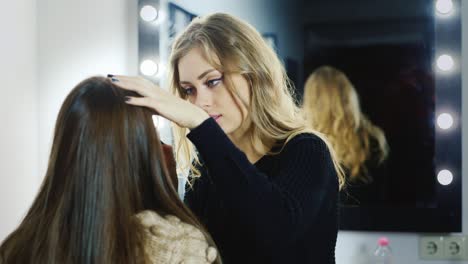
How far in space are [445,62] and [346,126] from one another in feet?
1.09

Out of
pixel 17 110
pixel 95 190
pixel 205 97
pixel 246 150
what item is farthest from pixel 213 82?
pixel 17 110

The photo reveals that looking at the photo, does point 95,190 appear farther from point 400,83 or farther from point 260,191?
point 400,83

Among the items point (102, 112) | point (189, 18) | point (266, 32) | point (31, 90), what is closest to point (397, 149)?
point (266, 32)

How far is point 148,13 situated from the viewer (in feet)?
6.53

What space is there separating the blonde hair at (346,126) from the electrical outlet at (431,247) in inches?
9.5

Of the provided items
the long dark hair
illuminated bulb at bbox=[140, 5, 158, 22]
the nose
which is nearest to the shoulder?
the nose

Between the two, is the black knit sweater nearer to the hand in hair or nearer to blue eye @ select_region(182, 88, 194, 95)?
the hand in hair

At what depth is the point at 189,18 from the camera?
1.98m

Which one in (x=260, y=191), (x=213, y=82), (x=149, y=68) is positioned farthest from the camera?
(x=149, y=68)

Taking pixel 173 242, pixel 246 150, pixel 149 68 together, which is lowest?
pixel 173 242

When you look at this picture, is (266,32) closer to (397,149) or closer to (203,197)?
(397,149)

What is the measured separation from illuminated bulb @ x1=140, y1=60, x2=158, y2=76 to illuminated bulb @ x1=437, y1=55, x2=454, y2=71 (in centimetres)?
83

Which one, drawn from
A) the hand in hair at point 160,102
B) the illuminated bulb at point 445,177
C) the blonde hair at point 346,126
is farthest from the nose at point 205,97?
the illuminated bulb at point 445,177

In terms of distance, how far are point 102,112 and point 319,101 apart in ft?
3.71
